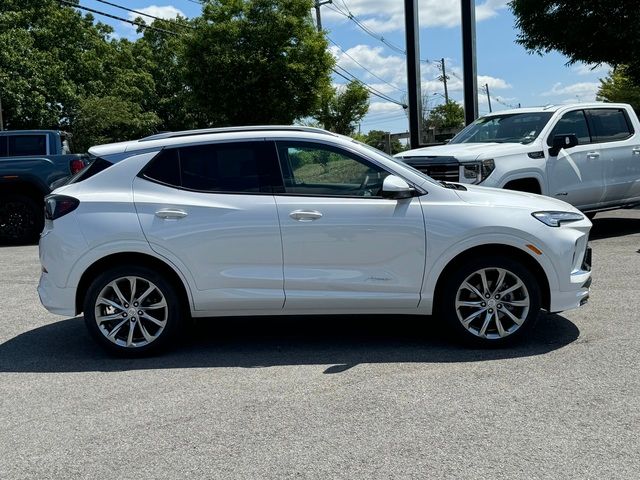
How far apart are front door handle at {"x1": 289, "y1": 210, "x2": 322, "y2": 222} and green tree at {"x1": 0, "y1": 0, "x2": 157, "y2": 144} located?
30526 millimetres

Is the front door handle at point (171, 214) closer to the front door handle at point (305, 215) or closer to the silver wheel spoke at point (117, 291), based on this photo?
the silver wheel spoke at point (117, 291)

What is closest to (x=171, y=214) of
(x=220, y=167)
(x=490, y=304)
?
(x=220, y=167)

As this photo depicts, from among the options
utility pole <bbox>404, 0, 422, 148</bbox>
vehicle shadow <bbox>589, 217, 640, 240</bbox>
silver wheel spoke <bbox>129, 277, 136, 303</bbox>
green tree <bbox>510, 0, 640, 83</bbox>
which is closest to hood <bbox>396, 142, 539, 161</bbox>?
vehicle shadow <bbox>589, 217, 640, 240</bbox>

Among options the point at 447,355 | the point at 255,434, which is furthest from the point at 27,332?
the point at 447,355

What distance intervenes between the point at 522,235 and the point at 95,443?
339 cm

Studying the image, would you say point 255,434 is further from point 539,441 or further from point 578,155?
point 578,155

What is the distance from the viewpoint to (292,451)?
3828 mm

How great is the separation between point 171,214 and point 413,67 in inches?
531

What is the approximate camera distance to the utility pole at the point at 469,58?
1653 centimetres

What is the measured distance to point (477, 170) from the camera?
9.30 metres

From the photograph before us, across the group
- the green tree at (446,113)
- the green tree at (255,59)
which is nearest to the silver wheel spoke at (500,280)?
the green tree at (255,59)

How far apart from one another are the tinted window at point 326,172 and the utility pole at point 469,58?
38.5 feet

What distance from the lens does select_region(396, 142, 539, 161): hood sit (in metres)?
9.41

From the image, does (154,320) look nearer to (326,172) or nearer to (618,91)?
(326,172)
